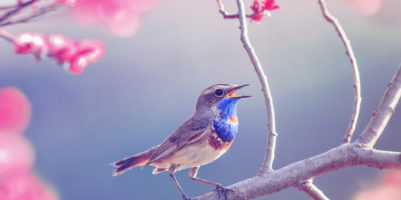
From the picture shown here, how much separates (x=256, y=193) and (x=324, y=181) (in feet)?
1.51

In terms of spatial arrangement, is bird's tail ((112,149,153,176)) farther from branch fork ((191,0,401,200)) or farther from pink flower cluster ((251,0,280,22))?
pink flower cluster ((251,0,280,22))

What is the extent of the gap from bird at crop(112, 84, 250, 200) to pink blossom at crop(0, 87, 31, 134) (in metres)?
0.31

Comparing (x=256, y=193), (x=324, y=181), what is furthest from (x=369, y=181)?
(x=256, y=193)

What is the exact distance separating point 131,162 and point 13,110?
0.39 metres

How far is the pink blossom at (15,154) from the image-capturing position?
1.30 metres

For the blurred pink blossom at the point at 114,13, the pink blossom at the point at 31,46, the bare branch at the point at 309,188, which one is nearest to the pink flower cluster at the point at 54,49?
the pink blossom at the point at 31,46

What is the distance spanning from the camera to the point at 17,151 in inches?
51.4

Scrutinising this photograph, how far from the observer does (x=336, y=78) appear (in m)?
1.55

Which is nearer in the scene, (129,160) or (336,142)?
(129,160)

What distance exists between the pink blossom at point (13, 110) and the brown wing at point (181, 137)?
1.32ft

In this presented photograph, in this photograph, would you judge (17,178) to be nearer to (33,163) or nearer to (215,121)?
(33,163)

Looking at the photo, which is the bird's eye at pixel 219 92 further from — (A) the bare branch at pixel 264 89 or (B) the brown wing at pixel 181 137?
(A) the bare branch at pixel 264 89

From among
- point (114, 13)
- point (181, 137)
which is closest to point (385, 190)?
point (181, 137)

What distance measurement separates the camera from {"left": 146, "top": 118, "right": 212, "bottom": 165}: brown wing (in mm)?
1406
